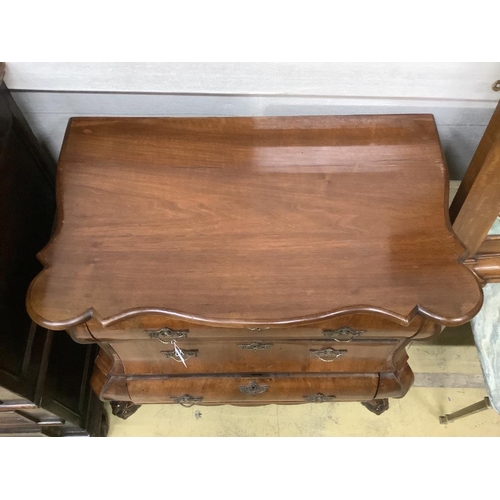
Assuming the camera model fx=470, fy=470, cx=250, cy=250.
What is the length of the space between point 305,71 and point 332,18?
10cm

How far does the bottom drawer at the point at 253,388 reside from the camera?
36.9 inches

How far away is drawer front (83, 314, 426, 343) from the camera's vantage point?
2.28ft

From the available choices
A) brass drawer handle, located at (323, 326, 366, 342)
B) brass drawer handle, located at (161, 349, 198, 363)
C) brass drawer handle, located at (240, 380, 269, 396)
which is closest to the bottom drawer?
brass drawer handle, located at (240, 380, 269, 396)

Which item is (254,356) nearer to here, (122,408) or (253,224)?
(253,224)

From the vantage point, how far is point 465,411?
1145 mm

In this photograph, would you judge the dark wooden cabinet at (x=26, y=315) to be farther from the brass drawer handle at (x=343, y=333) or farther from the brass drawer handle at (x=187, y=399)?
the brass drawer handle at (x=343, y=333)

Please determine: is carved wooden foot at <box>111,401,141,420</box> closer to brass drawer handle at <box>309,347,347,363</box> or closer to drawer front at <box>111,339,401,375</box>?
drawer front at <box>111,339,401,375</box>

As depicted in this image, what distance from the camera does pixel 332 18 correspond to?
719mm

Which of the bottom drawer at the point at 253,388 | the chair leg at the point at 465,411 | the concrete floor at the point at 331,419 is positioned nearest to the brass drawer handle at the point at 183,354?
the bottom drawer at the point at 253,388

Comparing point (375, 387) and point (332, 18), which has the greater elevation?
point (332, 18)

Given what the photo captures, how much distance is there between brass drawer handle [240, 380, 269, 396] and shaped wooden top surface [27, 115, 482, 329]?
1.09 ft

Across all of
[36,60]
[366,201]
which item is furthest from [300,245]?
[36,60]

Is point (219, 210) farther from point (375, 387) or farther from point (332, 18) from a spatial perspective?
point (375, 387)
